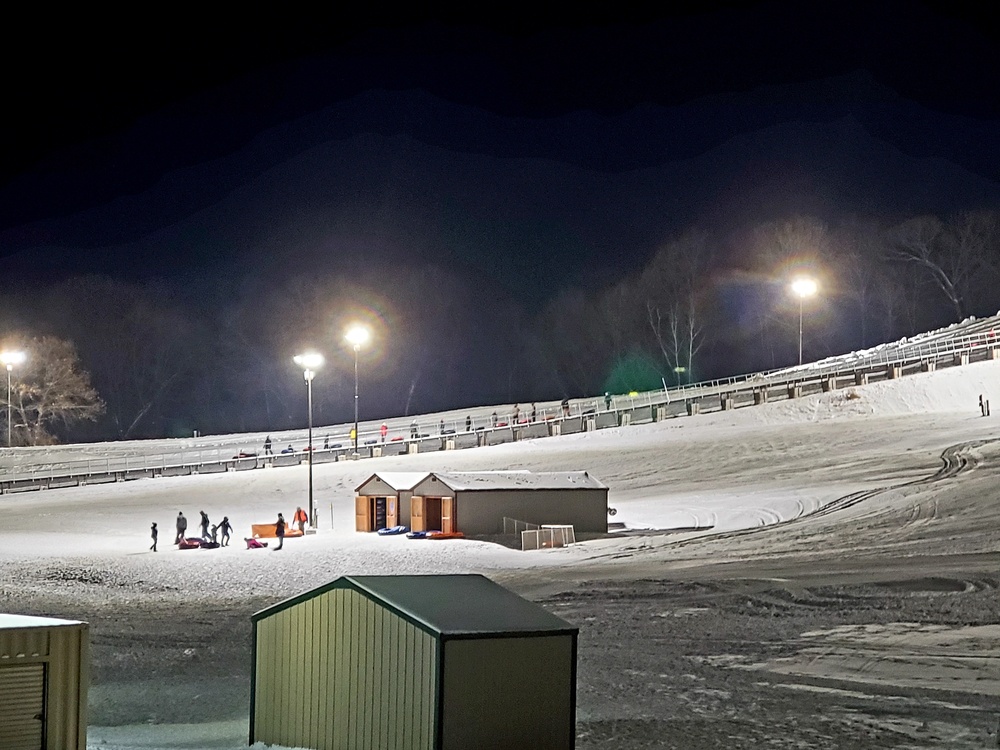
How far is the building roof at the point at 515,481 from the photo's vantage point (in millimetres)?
34875

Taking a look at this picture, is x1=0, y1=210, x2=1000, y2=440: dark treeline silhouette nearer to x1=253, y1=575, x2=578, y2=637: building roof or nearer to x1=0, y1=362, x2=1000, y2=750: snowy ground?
x1=0, y1=362, x2=1000, y2=750: snowy ground

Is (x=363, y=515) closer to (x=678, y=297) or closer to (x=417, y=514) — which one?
(x=417, y=514)

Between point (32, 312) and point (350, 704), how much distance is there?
9475cm

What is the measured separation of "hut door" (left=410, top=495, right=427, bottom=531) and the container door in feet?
2.73

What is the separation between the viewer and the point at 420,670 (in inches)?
464

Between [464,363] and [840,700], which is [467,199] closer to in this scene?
[464,363]

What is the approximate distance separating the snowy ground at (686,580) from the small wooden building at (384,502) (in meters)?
1.00

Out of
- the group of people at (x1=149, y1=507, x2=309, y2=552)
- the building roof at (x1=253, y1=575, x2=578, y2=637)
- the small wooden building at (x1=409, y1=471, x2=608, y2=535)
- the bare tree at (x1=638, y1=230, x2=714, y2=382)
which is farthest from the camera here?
the bare tree at (x1=638, y1=230, x2=714, y2=382)

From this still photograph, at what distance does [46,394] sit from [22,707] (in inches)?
2851

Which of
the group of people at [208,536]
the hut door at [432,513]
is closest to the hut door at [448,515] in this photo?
the hut door at [432,513]

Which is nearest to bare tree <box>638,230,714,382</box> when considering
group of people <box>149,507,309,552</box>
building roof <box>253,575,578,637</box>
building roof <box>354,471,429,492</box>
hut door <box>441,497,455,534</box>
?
building roof <box>354,471,429,492</box>

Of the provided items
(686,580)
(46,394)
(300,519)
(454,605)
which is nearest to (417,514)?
(300,519)

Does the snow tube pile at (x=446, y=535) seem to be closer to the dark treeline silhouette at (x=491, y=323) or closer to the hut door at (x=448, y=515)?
the hut door at (x=448, y=515)

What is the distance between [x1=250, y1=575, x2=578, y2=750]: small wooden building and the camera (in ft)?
38.2
